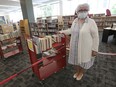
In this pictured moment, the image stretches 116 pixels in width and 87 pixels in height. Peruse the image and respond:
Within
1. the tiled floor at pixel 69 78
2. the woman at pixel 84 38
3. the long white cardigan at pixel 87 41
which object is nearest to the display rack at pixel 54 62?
the tiled floor at pixel 69 78

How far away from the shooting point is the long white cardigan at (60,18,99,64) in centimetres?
149

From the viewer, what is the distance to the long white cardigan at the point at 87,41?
1.49 meters

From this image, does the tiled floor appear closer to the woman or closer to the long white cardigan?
the woman

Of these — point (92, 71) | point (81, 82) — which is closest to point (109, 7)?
point (92, 71)

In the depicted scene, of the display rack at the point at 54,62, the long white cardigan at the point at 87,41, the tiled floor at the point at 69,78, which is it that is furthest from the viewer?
the display rack at the point at 54,62

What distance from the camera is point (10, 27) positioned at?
5.39 m

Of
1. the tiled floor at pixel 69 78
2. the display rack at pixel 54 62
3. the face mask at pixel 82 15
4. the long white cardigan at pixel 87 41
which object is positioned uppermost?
the face mask at pixel 82 15

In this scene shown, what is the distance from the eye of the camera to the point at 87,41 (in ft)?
5.08

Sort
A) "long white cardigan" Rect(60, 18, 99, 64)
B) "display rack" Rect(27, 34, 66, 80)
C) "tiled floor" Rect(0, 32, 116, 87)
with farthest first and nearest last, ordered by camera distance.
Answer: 1. "display rack" Rect(27, 34, 66, 80)
2. "tiled floor" Rect(0, 32, 116, 87)
3. "long white cardigan" Rect(60, 18, 99, 64)

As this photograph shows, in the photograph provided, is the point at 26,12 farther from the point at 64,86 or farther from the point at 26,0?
the point at 64,86

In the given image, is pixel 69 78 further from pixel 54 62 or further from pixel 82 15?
pixel 82 15

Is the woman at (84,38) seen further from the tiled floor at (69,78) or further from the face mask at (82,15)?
the tiled floor at (69,78)

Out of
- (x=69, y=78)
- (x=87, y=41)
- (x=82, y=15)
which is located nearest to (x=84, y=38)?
(x=87, y=41)

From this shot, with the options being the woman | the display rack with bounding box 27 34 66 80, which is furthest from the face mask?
the display rack with bounding box 27 34 66 80
